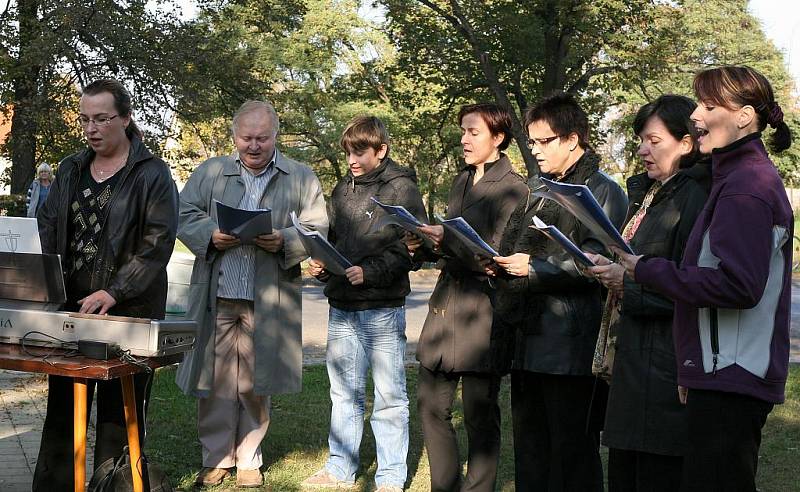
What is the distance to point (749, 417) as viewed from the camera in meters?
3.36

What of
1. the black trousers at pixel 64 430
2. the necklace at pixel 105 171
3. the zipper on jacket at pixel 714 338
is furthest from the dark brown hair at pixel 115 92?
the zipper on jacket at pixel 714 338

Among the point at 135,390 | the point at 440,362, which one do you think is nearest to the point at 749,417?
the point at 440,362

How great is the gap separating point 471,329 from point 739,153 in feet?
7.21

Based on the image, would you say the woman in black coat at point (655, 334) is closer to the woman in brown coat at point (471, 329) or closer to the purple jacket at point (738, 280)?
the purple jacket at point (738, 280)

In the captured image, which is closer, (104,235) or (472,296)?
(104,235)

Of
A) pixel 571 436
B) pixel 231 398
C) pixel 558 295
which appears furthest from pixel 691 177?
pixel 231 398

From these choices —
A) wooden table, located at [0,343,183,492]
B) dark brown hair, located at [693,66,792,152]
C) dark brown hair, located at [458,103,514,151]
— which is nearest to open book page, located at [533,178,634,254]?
dark brown hair, located at [693,66,792,152]

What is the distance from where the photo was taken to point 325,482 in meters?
6.20

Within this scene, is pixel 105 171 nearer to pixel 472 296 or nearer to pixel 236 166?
pixel 236 166

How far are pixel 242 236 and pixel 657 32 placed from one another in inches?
423

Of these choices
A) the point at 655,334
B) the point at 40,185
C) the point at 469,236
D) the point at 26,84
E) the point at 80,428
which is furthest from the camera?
the point at 40,185

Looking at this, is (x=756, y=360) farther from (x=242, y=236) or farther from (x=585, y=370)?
(x=242, y=236)

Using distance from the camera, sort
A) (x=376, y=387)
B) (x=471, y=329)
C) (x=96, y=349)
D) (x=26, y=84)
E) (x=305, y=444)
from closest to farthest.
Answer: (x=96, y=349) → (x=471, y=329) → (x=376, y=387) → (x=305, y=444) → (x=26, y=84)

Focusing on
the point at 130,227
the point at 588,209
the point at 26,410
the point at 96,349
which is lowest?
the point at 26,410
